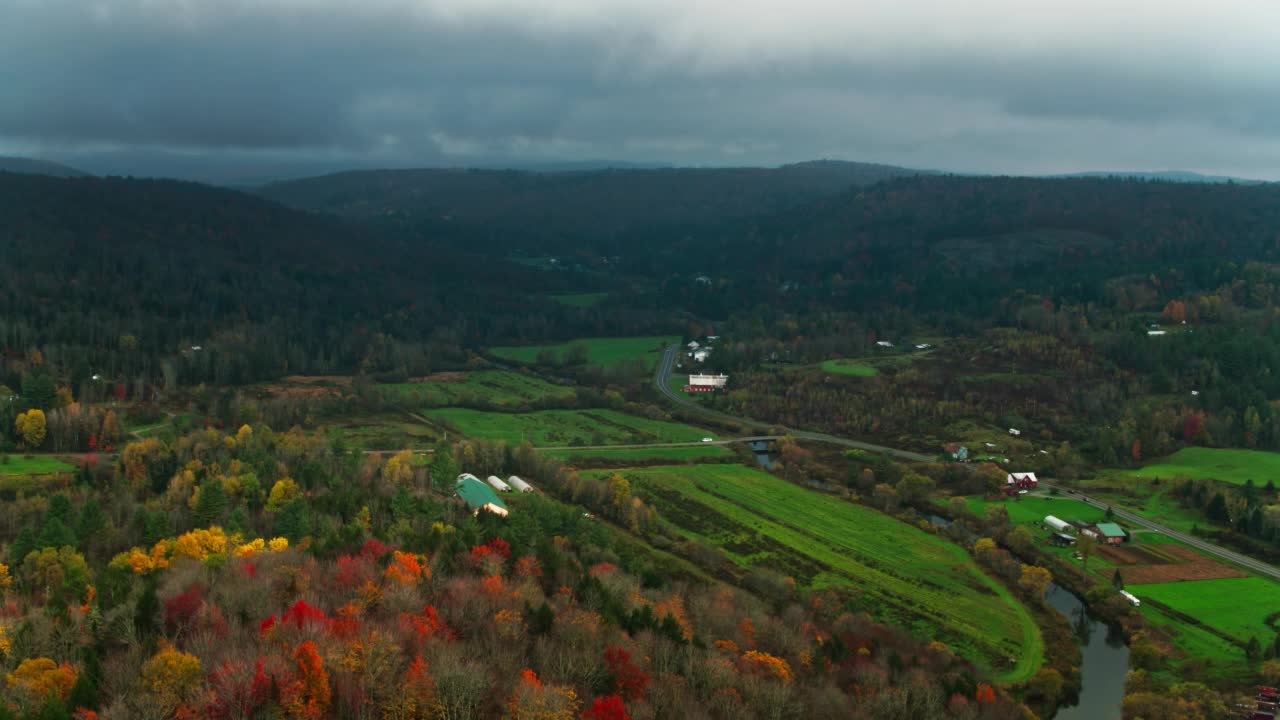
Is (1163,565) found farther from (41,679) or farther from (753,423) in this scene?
(41,679)

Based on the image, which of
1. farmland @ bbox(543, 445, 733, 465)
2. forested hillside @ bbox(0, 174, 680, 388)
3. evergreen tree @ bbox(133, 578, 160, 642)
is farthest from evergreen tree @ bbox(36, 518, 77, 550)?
forested hillside @ bbox(0, 174, 680, 388)

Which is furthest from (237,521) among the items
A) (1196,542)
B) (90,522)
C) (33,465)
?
(1196,542)

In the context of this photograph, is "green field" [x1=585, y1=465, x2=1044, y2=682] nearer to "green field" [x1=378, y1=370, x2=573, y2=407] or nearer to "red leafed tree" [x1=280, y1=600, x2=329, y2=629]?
"green field" [x1=378, y1=370, x2=573, y2=407]

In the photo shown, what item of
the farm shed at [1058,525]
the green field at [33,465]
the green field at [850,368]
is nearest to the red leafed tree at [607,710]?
the farm shed at [1058,525]

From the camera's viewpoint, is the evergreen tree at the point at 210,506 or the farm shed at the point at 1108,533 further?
the farm shed at the point at 1108,533

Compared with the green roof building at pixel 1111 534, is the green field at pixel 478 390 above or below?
below

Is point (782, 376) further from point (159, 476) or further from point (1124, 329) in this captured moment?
point (159, 476)

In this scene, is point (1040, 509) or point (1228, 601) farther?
point (1040, 509)

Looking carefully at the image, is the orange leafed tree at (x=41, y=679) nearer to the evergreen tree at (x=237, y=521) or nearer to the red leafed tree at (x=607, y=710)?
→ the red leafed tree at (x=607, y=710)
